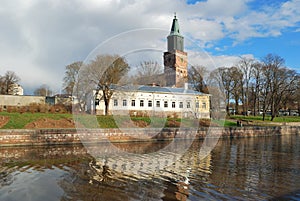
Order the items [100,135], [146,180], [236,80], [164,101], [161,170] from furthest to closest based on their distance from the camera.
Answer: [236,80], [164,101], [100,135], [161,170], [146,180]

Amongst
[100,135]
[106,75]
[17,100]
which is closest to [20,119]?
[100,135]

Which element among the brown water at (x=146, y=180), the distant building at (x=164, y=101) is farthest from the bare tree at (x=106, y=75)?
the brown water at (x=146, y=180)

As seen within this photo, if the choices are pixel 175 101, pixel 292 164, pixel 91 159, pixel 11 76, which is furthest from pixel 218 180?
pixel 11 76

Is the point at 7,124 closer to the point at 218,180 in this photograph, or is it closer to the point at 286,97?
the point at 218,180

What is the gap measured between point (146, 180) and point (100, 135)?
15190 mm

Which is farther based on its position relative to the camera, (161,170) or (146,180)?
(161,170)

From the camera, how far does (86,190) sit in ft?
32.6

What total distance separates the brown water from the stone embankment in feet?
19.7

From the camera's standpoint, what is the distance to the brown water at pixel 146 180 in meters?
9.43

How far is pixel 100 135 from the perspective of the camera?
2592 centimetres

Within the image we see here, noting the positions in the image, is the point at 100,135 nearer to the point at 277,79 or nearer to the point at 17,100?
the point at 17,100

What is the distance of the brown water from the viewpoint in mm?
9430

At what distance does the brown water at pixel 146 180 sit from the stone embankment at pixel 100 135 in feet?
19.7

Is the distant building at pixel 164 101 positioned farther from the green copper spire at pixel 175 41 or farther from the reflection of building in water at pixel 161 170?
the reflection of building in water at pixel 161 170
